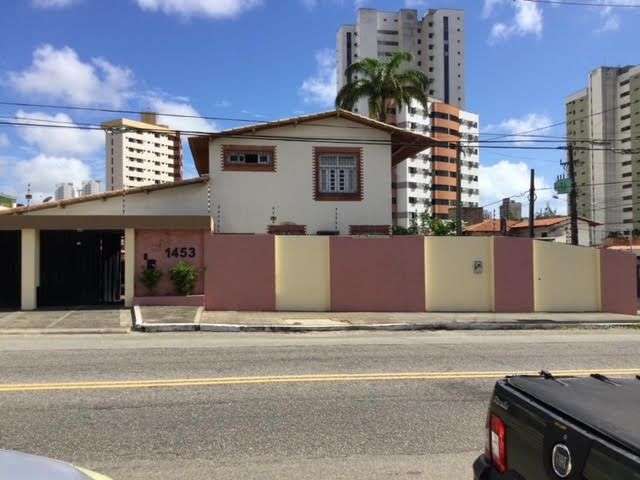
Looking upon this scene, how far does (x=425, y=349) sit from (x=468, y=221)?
2826 inches

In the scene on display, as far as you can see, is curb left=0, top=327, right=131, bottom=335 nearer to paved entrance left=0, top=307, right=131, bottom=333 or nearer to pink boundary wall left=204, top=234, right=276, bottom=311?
paved entrance left=0, top=307, right=131, bottom=333

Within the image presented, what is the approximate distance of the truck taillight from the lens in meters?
2.85

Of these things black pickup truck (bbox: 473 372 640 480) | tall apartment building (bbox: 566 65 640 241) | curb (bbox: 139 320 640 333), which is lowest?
curb (bbox: 139 320 640 333)

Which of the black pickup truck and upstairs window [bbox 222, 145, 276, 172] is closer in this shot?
the black pickup truck

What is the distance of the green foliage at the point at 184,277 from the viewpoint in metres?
18.7

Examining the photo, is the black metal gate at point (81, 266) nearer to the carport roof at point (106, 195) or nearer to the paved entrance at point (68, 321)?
the carport roof at point (106, 195)

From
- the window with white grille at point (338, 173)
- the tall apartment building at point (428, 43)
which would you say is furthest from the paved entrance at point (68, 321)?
the tall apartment building at point (428, 43)

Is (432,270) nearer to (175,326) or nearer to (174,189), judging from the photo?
(175,326)

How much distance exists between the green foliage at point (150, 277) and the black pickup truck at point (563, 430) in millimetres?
16717

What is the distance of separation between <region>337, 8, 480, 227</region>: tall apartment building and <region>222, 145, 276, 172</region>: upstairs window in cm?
8375

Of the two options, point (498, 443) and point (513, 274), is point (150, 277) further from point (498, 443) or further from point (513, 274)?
point (498, 443)

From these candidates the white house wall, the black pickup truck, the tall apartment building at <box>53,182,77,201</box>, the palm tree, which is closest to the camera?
the black pickup truck

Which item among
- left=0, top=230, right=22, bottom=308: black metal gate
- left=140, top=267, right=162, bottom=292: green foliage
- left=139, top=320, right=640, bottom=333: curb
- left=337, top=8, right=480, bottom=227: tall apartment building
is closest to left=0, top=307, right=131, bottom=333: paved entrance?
left=140, top=267, right=162, bottom=292: green foliage

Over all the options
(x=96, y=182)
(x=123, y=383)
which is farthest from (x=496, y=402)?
(x=96, y=182)
